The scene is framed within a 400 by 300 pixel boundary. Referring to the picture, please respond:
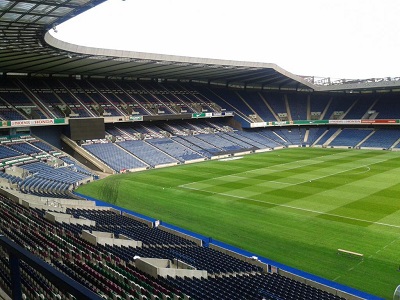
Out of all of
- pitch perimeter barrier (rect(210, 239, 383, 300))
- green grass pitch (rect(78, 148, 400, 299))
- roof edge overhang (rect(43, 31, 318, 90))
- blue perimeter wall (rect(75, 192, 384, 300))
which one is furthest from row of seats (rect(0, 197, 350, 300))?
roof edge overhang (rect(43, 31, 318, 90))

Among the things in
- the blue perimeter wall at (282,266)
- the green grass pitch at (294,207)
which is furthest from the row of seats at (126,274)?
the green grass pitch at (294,207)

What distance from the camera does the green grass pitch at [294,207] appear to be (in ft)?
58.8

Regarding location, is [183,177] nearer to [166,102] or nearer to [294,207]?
[294,207]

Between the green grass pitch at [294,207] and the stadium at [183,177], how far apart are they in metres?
0.14

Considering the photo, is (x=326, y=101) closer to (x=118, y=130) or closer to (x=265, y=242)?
(x=118, y=130)

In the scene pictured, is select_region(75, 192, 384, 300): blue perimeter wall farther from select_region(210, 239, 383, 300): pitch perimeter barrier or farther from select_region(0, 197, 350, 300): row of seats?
select_region(0, 197, 350, 300): row of seats

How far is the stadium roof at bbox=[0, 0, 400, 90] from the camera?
74.3 feet

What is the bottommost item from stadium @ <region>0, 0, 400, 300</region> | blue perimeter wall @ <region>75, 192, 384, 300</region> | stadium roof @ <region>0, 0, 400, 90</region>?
blue perimeter wall @ <region>75, 192, 384, 300</region>

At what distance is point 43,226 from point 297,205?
722 inches

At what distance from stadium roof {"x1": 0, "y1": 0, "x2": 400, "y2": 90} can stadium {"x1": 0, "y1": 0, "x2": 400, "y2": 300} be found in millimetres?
223

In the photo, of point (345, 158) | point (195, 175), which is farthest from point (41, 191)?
point (345, 158)

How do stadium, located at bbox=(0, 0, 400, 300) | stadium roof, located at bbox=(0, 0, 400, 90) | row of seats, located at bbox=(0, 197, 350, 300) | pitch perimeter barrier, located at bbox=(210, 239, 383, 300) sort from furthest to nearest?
1. stadium roof, located at bbox=(0, 0, 400, 90)
2. pitch perimeter barrier, located at bbox=(210, 239, 383, 300)
3. stadium, located at bbox=(0, 0, 400, 300)
4. row of seats, located at bbox=(0, 197, 350, 300)

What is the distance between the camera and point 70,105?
5344 cm

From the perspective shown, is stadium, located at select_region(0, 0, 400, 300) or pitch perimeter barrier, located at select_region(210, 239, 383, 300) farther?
pitch perimeter barrier, located at select_region(210, 239, 383, 300)
